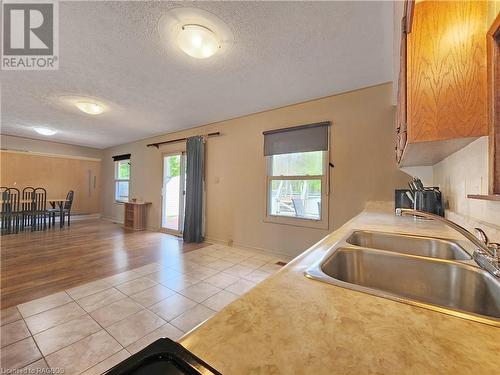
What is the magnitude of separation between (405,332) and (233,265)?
280 cm

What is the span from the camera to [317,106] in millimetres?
3121

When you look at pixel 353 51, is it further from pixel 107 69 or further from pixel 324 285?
pixel 107 69

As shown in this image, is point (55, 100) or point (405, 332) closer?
point (405, 332)

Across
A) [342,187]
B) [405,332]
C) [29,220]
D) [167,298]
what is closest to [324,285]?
[405,332]

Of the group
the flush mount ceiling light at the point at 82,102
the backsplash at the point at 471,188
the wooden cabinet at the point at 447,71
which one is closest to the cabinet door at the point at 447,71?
the wooden cabinet at the point at 447,71

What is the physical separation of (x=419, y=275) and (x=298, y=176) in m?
2.48

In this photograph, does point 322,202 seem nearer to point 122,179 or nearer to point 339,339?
point 339,339

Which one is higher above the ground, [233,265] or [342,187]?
[342,187]

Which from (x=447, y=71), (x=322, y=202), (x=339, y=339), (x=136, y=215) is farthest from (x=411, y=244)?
(x=136, y=215)

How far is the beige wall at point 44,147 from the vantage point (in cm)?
554

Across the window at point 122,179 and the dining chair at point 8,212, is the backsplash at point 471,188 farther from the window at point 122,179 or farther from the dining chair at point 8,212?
the dining chair at point 8,212

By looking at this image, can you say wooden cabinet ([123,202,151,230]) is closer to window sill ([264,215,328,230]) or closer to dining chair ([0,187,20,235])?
dining chair ([0,187,20,235])

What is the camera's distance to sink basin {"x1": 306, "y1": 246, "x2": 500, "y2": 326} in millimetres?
703

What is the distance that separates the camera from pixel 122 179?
6.60 metres
